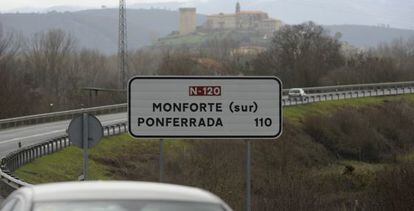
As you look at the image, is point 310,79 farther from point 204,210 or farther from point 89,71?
point 204,210

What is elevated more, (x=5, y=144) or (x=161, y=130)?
(x=161, y=130)

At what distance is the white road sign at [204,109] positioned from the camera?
11.0m

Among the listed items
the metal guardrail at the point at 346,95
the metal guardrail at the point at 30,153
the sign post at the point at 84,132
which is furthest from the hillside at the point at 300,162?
the sign post at the point at 84,132

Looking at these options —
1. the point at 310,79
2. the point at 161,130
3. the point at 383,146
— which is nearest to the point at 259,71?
the point at 310,79

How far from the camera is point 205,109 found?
11.0 m

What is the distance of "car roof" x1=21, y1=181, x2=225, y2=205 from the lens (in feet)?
17.2

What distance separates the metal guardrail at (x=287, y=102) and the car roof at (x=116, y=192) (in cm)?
1371

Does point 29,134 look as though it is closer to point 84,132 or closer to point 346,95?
point 84,132

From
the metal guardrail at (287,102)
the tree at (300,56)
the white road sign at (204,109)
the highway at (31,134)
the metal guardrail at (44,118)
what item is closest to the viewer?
the white road sign at (204,109)

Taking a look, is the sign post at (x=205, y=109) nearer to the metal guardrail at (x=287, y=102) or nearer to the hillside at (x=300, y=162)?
the metal guardrail at (x=287, y=102)

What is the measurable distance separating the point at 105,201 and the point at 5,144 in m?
39.2

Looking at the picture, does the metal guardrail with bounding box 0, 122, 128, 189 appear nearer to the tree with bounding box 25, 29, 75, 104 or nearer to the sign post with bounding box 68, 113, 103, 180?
the sign post with bounding box 68, 113, 103, 180

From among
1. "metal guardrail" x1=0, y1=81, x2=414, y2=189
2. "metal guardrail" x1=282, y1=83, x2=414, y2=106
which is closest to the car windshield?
"metal guardrail" x1=0, y1=81, x2=414, y2=189

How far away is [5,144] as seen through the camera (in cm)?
4306
